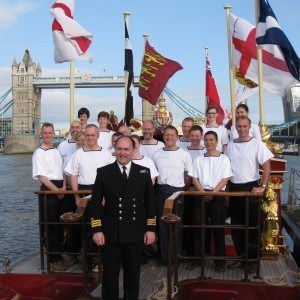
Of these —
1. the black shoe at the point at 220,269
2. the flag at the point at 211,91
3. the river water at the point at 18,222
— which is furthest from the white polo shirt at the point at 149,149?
the flag at the point at 211,91

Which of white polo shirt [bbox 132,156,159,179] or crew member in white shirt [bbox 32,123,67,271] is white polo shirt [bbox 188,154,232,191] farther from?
crew member in white shirt [bbox 32,123,67,271]

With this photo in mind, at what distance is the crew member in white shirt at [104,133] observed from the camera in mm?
6826

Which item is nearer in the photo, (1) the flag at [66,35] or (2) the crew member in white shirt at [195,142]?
(2) the crew member in white shirt at [195,142]

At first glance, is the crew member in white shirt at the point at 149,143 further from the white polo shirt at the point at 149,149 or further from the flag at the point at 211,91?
the flag at the point at 211,91

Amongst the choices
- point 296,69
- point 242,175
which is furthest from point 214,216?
point 296,69

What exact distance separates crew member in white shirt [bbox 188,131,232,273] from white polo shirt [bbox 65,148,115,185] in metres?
1.01

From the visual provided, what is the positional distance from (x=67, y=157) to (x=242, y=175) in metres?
2.46

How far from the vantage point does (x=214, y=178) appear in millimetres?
5277

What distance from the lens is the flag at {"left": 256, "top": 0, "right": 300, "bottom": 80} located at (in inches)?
279

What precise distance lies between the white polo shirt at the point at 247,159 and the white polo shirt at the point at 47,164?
6.81 feet

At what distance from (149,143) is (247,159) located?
147cm

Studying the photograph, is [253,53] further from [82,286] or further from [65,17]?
[82,286]

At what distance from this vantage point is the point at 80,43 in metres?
8.59

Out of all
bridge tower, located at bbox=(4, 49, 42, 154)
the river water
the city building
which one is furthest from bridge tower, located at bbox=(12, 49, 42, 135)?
the river water
